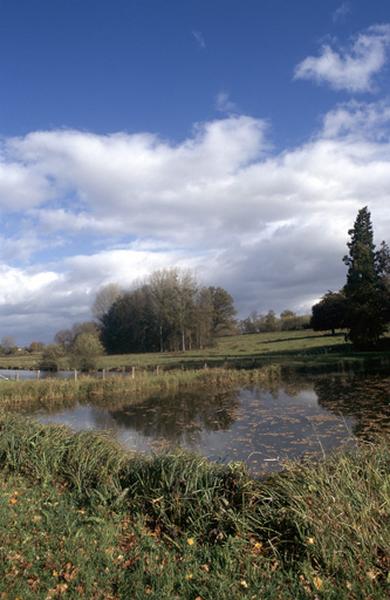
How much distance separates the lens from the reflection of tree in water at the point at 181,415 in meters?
16.3

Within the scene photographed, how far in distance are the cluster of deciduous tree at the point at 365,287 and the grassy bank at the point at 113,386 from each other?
1256 centimetres

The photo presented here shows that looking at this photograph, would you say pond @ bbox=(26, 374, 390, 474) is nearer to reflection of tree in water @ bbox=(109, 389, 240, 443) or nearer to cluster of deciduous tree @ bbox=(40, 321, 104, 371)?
reflection of tree in water @ bbox=(109, 389, 240, 443)

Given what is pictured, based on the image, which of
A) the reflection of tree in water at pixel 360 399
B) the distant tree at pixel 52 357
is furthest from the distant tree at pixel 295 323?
the reflection of tree in water at pixel 360 399

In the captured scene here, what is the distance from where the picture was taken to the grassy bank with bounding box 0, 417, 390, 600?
14.7 feet

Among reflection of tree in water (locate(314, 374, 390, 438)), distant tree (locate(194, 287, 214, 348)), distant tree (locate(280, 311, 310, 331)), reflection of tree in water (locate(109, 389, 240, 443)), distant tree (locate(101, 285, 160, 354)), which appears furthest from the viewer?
distant tree (locate(280, 311, 310, 331))

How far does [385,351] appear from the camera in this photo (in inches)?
1636

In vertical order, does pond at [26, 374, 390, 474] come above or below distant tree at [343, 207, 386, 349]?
below

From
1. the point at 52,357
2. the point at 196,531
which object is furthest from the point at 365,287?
the point at 196,531

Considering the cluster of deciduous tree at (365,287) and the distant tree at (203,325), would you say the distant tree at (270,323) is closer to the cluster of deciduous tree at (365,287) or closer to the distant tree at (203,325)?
the distant tree at (203,325)

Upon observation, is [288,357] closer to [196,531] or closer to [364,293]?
[364,293]

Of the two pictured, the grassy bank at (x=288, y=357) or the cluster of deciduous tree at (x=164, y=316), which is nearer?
the grassy bank at (x=288, y=357)

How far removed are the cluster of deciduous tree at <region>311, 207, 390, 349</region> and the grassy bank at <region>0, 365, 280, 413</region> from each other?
41.2 feet

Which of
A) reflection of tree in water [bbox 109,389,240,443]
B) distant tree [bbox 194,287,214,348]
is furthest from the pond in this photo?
distant tree [bbox 194,287,214,348]

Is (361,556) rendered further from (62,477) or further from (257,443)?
(257,443)
